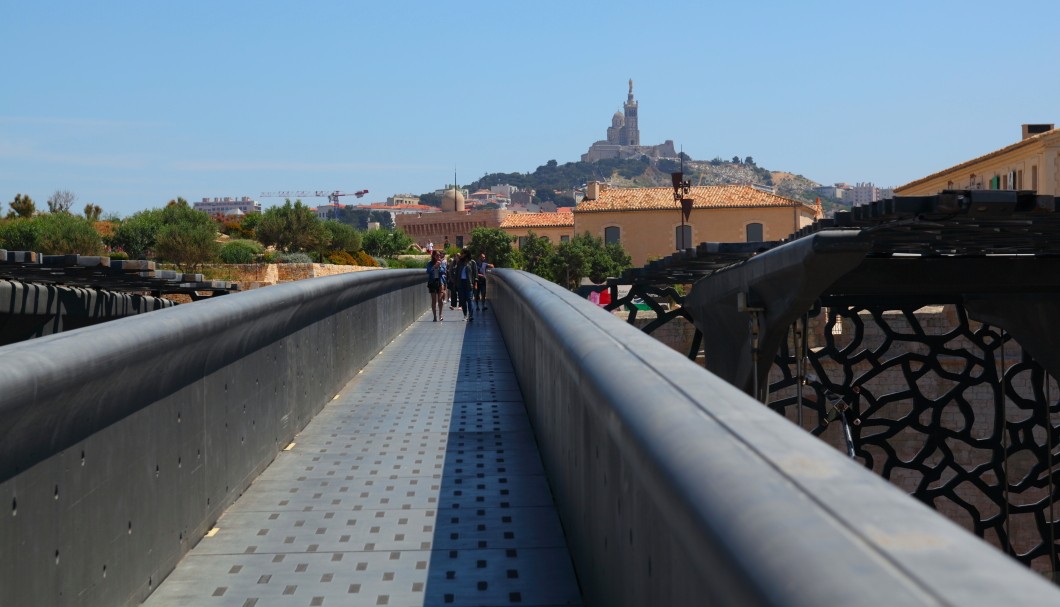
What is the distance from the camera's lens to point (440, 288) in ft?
79.8

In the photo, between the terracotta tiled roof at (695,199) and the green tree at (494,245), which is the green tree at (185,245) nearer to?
the green tree at (494,245)

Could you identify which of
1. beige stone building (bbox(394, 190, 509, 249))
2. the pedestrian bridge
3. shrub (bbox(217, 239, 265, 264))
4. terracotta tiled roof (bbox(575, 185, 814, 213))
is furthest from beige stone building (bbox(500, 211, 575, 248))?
the pedestrian bridge

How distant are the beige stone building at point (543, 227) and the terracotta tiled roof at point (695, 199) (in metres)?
12.4

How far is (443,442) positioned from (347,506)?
197 centimetres

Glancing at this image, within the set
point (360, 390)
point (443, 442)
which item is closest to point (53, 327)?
point (360, 390)

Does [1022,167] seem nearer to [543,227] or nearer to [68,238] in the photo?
[68,238]

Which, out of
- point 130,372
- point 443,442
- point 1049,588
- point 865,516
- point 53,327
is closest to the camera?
point 1049,588

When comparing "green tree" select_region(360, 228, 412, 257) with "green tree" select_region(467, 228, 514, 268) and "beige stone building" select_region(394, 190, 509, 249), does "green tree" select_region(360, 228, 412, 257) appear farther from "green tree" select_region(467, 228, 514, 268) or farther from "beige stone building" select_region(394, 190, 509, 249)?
"beige stone building" select_region(394, 190, 509, 249)

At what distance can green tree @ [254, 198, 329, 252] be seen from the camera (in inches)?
2884

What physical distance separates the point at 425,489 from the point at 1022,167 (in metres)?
63.4

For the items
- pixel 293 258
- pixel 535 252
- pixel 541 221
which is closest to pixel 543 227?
pixel 541 221

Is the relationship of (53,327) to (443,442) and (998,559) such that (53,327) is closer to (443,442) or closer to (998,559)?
(443,442)

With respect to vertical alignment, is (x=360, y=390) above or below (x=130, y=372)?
below

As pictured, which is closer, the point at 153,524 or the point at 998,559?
the point at 998,559
